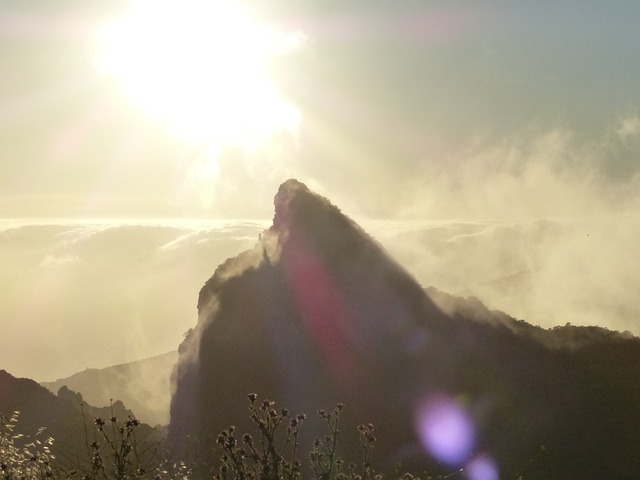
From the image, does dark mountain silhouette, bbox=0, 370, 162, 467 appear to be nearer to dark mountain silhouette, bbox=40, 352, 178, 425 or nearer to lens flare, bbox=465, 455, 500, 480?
dark mountain silhouette, bbox=40, 352, 178, 425

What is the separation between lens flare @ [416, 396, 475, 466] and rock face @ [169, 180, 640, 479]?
3.9 inches

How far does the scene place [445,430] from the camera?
5012 cm

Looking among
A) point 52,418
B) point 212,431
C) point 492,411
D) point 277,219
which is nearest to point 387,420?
point 492,411

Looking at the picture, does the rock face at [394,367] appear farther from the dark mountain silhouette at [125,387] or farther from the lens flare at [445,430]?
the dark mountain silhouette at [125,387]

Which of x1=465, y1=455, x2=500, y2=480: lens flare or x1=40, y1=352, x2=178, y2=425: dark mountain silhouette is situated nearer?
x1=465, y1=455, x2=500, y2=480: lens flare

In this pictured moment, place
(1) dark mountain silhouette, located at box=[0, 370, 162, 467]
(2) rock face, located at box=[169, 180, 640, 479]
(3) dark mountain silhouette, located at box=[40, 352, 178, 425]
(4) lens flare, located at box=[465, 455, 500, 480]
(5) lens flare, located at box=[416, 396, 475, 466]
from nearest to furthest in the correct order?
(4) lens flare, located at box=[465, 455, 500, 480], (2) rock face, located at box=[169, 180, 640, 479], (5) lens flare, located at box=[416, 396, 475, 466], (1) dark mountain silhouette, located at box=[0, 370, 162, 467], (3) dark mountain silhouette, located at box=[40, 352, 178, 425]

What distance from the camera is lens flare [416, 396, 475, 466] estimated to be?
158 ft

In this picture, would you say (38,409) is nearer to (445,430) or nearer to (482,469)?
(445,430)

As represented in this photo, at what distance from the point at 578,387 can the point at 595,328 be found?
6481 mm

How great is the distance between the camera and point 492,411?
1946 inches

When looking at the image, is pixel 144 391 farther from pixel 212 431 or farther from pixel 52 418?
pixel 212 431

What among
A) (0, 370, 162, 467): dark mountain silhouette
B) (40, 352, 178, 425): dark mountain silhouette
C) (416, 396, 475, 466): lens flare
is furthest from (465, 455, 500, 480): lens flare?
(40, 352, 178, 425): dark mountain silhouette

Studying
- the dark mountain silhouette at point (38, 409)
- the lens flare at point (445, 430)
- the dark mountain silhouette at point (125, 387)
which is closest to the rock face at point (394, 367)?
the lens flare at point (445, 430)

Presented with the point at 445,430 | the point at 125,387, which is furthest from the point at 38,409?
the point at 125,387
